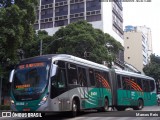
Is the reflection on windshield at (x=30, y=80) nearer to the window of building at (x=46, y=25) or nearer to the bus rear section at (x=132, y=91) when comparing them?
the bus rear section at (x=132, y=91)

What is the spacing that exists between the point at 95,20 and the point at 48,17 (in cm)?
1167

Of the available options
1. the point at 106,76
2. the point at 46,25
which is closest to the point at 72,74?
the point at 106,76

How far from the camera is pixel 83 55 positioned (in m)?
35.1

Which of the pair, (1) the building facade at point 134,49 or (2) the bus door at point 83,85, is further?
(1) the building facade at point 134,49

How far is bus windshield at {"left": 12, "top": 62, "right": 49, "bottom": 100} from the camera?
1347 centimetres

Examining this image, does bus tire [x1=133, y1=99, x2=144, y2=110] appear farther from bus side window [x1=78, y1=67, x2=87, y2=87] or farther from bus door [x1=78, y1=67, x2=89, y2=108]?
bus side window [x1=78, y1=67, x2=87, y2=87]

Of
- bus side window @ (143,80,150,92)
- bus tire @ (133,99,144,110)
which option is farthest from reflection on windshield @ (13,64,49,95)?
bus side window @ (143,80,150,92)

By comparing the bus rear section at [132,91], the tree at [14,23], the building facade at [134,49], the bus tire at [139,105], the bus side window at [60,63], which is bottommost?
the bus tire at [139,105]

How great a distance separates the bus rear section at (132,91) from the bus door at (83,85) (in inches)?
210

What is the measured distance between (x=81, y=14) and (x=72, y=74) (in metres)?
47.3

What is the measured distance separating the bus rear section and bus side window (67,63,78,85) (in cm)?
662

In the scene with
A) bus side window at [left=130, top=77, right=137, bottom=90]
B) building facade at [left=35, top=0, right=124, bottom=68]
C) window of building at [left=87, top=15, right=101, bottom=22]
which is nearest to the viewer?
bus side window at [left=130, top=77, right=137, bottom=90]

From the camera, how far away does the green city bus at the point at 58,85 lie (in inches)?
527

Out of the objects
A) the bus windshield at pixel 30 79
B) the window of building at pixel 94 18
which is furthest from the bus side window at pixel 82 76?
the window of building at pixel 94 18
